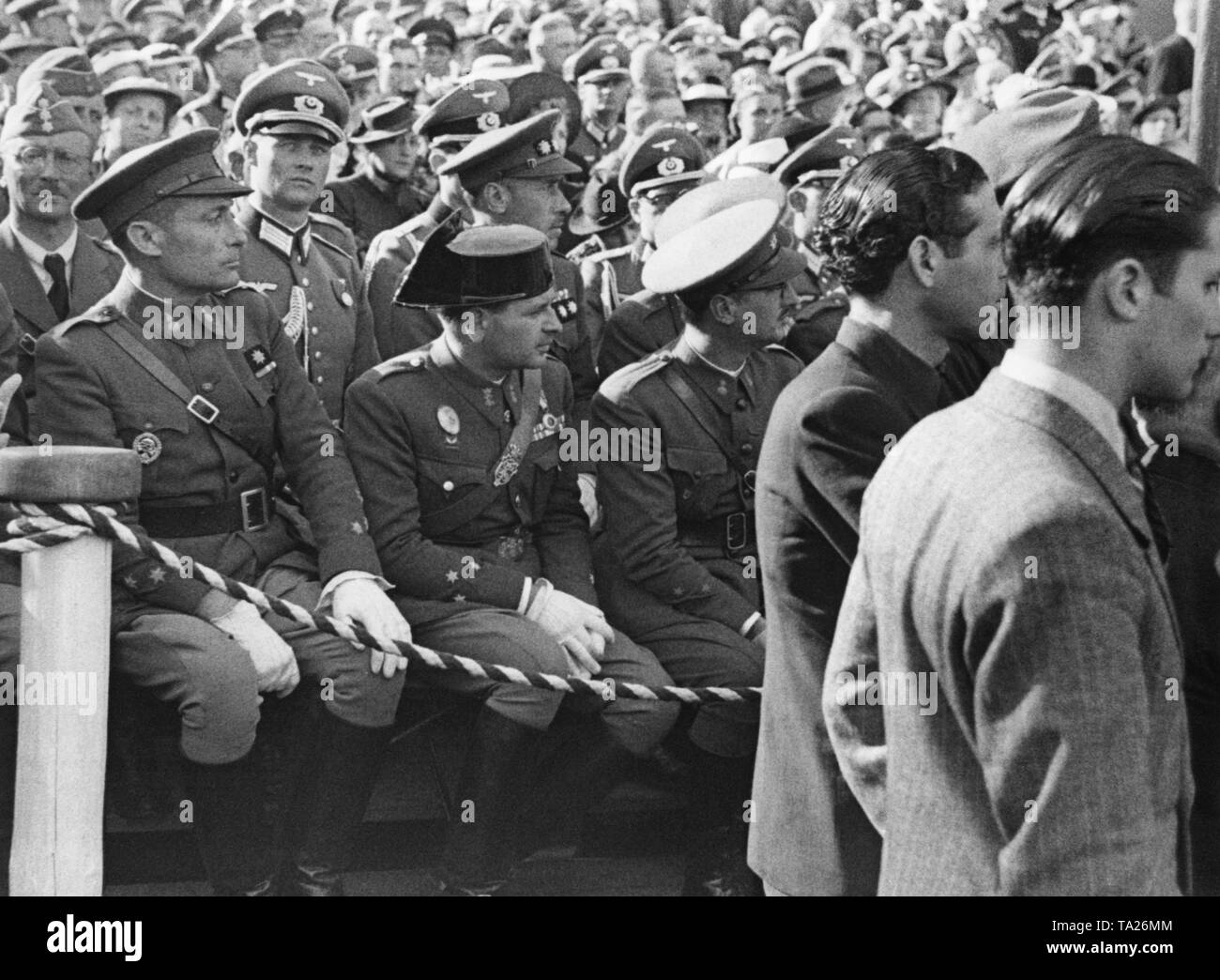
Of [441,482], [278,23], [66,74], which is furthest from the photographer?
[278,23]

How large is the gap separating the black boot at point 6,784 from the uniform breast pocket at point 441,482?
121cm

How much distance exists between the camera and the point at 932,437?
89.4 inches

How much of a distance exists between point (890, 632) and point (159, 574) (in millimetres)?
A: 2667

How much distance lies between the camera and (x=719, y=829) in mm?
4992

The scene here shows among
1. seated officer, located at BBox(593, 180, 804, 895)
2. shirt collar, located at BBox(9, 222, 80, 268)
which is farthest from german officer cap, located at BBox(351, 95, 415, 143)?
seated officer, located at BBox(593, 180, 804, 895)

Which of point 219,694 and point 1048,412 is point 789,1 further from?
point 1048,412

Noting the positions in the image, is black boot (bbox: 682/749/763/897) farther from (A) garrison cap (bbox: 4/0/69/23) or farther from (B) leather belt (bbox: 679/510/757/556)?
(A) garrison cap (bbox: 4/0/69/23)

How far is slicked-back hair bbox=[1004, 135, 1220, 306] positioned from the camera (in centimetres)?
227

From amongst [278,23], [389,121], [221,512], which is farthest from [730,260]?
[278,23]

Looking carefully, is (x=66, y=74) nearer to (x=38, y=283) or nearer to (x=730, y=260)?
(x=38, y=283)

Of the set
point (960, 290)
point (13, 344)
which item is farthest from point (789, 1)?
point (960, 290)

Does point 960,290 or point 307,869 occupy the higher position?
point 960,290

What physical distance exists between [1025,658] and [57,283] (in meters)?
4.42

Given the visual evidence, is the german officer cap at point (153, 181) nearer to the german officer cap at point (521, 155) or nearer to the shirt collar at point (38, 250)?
the shirt collar at point (38, 250)
